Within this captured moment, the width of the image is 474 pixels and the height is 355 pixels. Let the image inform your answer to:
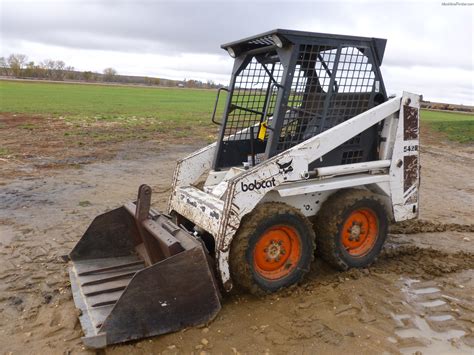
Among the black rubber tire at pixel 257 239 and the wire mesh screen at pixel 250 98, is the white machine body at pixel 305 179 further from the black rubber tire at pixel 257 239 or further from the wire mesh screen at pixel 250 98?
the wire mesh screen at pixel 250 98

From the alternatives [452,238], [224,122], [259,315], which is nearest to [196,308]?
[259,315]

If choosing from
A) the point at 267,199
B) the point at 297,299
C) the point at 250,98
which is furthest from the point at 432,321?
the point at 250,98

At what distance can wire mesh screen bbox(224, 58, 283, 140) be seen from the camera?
529cm

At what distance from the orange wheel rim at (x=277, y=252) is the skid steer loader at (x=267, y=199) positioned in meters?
0.01

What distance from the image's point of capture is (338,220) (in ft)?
15.1

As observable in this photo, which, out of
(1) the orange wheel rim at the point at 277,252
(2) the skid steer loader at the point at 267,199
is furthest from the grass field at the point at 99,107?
(1) the orange wheel rim at the point at 277,252

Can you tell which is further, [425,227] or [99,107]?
[99,107]

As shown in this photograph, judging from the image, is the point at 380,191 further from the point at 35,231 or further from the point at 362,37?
the point at 35,231

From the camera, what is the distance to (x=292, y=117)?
4559 millimetres

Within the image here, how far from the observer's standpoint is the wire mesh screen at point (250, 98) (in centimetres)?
529

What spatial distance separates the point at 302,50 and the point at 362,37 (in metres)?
0.78

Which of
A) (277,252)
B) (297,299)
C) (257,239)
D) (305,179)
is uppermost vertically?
(305,179)

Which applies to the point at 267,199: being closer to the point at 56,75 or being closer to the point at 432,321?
the point at 432,321

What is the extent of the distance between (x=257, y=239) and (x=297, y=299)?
71 centimetres
